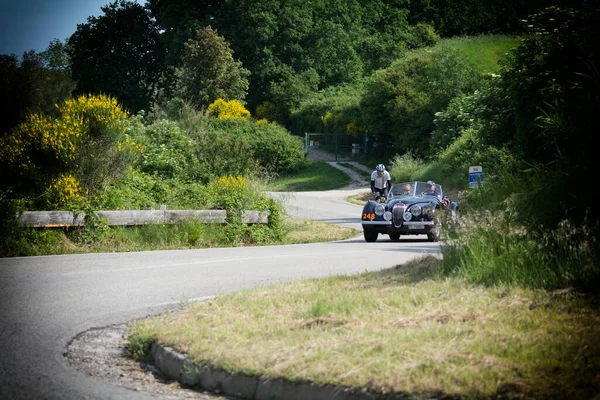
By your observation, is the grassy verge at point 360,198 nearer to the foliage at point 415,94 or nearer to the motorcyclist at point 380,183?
the foliage at point 415,94

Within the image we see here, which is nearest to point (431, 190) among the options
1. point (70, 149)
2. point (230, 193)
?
point (230, 193)

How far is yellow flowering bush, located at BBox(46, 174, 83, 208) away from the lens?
17641 mm

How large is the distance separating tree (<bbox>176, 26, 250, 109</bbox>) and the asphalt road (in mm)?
46234

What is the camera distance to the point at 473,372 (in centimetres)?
564

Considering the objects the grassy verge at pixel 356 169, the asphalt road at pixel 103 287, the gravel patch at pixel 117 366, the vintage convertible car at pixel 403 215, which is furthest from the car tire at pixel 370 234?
the grassy verge at pixel 356 169

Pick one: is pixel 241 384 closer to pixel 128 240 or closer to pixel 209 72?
pixel 128 240

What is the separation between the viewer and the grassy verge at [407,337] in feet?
18.3

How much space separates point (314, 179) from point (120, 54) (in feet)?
121

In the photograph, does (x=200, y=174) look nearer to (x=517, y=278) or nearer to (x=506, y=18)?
(x=517, y=278)

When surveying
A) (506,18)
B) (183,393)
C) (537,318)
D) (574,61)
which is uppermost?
(506,18)

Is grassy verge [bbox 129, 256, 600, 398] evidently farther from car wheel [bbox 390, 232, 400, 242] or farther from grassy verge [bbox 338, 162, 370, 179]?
grassy verge [bbox 338, 162, 370, 179]

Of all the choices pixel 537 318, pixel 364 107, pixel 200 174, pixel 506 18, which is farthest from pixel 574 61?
pixel 506 18

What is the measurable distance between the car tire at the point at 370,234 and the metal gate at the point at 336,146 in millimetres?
38685

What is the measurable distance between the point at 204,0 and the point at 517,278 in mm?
75830
